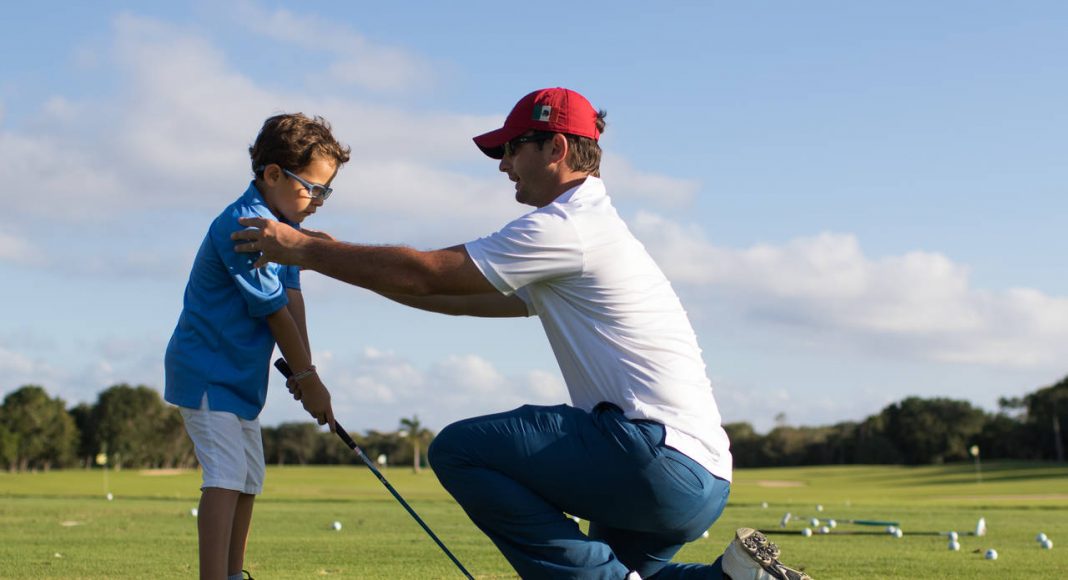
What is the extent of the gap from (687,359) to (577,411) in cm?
45

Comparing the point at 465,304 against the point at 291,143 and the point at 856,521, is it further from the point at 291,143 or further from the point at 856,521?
the point at 856,521

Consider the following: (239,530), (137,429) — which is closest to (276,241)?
(239,530)

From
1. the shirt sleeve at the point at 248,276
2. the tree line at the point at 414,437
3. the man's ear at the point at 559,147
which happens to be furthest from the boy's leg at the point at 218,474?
the tree line at the point at 414,437

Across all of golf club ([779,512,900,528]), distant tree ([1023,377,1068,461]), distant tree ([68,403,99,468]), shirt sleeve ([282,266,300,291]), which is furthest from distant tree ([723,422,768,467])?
shirt sleeve ([282,266,300,291])

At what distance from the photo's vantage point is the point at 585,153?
432 cm

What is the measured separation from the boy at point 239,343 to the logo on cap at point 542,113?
1133mm

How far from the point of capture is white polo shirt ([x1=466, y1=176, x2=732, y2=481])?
153 inches

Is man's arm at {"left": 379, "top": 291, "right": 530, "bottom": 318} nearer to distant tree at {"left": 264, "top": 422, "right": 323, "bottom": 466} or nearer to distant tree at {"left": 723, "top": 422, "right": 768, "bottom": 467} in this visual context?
distant tree at {"left": 264, "top": 422, "right": 323, "bottom": 466}

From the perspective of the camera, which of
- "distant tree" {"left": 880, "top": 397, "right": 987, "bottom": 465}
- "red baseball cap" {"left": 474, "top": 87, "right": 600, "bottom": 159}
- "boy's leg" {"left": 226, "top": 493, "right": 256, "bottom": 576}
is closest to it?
"red baseball cap" {"left": 474, "top": 87, "right": 600, "bottom": 159}

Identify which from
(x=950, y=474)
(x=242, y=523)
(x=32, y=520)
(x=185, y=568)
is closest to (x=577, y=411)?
(x=242, y=523)

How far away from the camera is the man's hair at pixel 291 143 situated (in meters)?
5.03

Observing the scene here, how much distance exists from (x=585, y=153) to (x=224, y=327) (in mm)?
1749

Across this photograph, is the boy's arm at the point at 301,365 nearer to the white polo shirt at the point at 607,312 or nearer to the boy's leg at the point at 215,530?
the boy's leg at the point at 215,530

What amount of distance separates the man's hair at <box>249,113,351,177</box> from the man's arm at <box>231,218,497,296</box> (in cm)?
98
